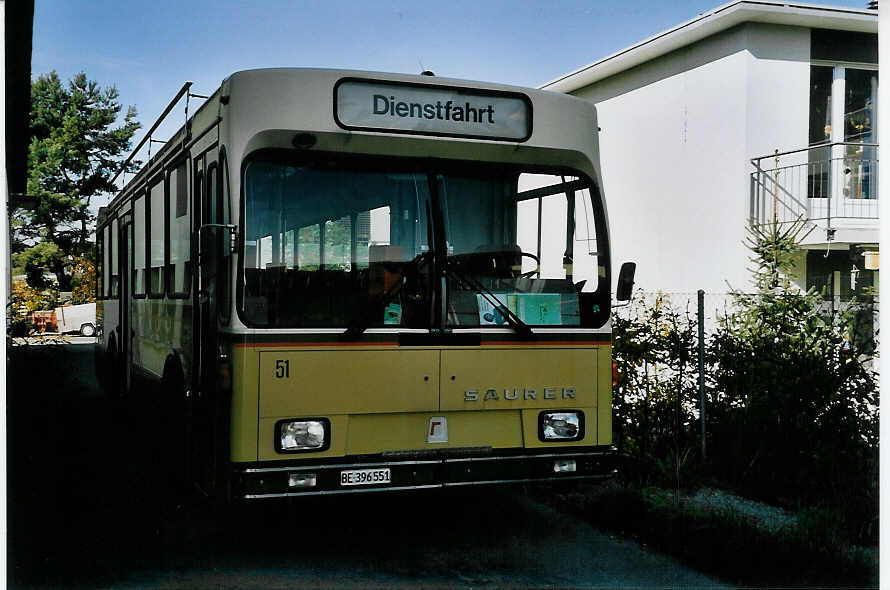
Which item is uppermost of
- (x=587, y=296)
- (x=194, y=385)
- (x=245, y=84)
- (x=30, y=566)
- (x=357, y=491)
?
(x=245, y=84)

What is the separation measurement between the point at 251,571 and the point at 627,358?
4.16 meters

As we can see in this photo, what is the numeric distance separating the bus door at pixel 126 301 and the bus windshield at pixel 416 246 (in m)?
4.89

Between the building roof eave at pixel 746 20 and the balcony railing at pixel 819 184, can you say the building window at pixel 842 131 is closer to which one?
the balcony railing at pixel 819 184

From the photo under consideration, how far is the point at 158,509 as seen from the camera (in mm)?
7234

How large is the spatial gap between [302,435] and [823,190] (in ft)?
34.1

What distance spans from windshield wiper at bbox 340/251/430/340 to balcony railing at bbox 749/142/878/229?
28.4ft

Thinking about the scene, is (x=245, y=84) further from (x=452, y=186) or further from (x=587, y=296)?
(x=587, y=296)

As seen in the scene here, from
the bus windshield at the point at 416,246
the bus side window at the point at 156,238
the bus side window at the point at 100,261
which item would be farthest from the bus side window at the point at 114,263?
the bus windshield at the point at 416,246

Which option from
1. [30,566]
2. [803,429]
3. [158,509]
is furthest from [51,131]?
[803,429]

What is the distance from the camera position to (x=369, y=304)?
221 inches

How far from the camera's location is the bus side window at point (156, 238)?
7999mm

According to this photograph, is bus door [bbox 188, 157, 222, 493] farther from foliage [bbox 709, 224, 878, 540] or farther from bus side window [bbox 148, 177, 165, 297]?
foliage [bbox 709, 224, 878, 540]

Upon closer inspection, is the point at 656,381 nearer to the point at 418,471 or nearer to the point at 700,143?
the point at 418,471

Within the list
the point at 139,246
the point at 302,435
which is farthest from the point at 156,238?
the point at 302,435
